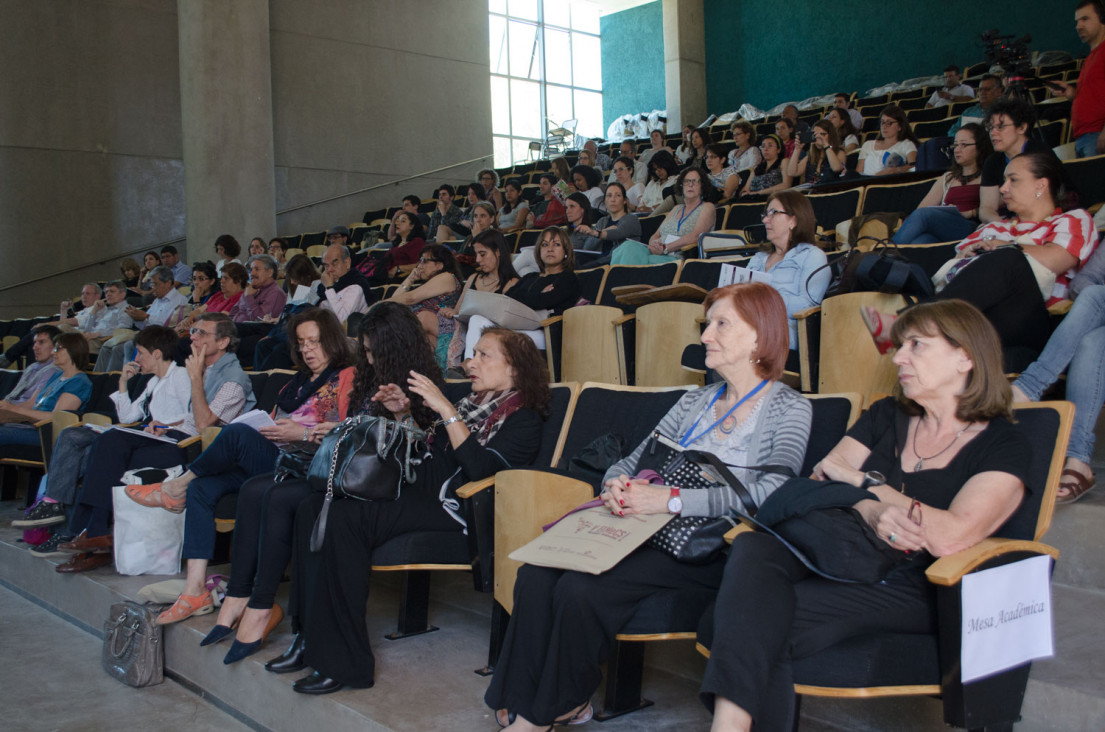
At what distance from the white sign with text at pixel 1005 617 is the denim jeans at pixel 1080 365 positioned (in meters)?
0.78

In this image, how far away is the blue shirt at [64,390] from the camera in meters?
4.68

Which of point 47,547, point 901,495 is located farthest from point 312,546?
point 47,547

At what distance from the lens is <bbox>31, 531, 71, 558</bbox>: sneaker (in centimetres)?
363

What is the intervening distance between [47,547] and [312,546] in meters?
2.11

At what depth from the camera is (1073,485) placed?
1971 millimetres

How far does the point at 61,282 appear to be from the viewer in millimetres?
9453

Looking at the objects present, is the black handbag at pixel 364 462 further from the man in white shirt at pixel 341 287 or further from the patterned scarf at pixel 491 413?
the man in white shirt at pixel 341 287

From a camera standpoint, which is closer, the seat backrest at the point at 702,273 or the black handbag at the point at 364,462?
the black handbag at the point at 364,462

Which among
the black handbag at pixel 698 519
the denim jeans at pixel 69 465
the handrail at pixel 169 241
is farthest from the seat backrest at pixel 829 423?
the handrail at pixel 169 241

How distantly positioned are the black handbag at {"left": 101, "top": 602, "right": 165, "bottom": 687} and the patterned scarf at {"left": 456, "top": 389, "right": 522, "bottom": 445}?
1181mm

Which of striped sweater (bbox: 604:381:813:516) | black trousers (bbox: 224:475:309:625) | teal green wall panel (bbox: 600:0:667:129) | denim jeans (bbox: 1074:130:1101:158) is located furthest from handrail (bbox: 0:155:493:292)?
striped sweater (bbox: 604:381:813:516)

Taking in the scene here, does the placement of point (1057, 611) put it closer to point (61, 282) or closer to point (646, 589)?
point (646, 589)

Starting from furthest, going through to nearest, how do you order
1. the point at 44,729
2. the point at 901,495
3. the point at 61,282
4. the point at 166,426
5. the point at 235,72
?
the point at 61,282
the point at 235,72
the point at 166,426
the point at 44,729
the point at 901,495

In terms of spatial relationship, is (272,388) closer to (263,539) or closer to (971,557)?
(263,539)
